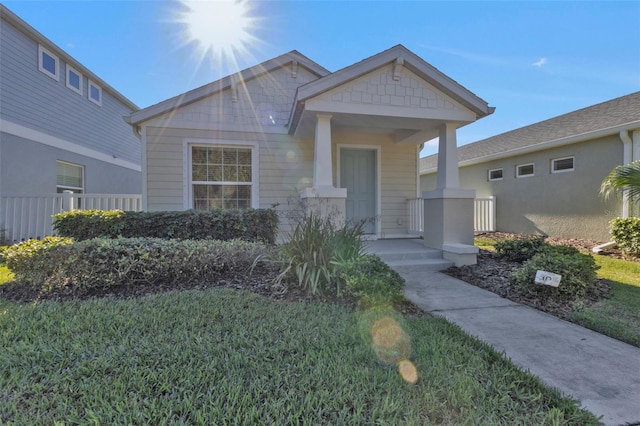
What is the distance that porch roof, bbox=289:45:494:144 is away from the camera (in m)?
5.66

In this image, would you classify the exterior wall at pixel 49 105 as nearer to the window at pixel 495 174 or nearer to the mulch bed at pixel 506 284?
the mulch bed at pixel 506 284

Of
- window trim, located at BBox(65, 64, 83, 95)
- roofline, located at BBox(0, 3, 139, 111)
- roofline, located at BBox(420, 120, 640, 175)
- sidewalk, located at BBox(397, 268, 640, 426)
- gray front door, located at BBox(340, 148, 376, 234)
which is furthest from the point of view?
window trim, located at BBox(65, 64, 83, 95)

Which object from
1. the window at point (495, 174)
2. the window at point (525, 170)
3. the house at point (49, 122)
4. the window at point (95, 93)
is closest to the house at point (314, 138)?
the house at point (49, 122)

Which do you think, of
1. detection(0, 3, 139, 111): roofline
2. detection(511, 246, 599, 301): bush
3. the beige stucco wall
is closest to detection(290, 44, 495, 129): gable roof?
detection(511, 246, 599, 301): bush

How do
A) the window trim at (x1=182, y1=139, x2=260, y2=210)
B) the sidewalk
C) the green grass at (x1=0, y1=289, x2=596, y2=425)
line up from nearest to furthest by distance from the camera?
the green grass at (x1=0, y1=289, x2=596, y2=425)
the sidewalk
the window trim at (x1=182, y1=139, x2=260, y2=210)

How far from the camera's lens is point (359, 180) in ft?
26.9

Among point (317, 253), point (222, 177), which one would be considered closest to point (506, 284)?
point (317, 253)

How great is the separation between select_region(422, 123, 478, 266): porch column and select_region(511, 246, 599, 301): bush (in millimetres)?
1636

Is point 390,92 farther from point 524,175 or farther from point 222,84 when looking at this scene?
point 524,175

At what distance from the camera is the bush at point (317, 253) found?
159 inches

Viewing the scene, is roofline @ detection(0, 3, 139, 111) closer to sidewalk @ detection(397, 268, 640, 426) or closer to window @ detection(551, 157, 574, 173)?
sidewalk @ detection(397, 268, 640, 426)

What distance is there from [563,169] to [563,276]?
7303mm

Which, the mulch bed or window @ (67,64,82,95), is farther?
window @ (67,64,82,95)

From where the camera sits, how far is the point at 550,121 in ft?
38.4
